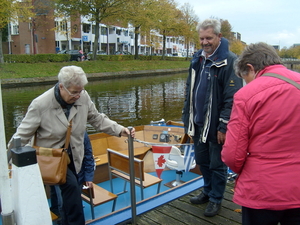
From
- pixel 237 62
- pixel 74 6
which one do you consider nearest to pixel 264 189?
pixel 237 62

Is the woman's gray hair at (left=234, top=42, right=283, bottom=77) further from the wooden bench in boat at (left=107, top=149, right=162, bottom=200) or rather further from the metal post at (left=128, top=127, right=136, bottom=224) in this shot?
the wooden bench in boat at (left=107, top=149, right=162, bottom=200)

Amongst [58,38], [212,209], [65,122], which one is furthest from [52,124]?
[58,38]

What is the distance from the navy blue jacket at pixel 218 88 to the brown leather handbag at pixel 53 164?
1396mm

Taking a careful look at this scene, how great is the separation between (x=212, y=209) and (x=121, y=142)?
11.5 ft

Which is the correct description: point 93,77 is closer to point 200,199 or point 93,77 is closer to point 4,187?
point 200,199

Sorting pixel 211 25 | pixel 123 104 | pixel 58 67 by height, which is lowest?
pixel 123 104

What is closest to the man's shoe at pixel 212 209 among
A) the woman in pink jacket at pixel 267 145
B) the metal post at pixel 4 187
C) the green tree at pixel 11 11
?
the woman in pink jacket at pixel 267 145

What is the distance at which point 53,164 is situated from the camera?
7.94 feet

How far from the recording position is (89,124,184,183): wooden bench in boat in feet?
17.7

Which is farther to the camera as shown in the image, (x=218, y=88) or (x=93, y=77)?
(x=93, y=77)

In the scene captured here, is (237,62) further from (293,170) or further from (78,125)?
(78,125)

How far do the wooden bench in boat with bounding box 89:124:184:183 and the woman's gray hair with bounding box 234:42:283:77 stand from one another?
3842 millimetres

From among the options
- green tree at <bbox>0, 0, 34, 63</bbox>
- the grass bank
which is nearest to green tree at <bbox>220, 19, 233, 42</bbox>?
the grass bank

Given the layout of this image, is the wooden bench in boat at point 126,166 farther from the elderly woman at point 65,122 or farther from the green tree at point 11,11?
the green tree at point 11,11
